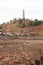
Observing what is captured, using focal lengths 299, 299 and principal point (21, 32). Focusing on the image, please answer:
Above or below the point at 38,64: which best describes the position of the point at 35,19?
below

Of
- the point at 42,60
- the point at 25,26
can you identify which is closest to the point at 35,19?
the point at 25,26

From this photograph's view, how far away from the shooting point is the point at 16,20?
65.6 m

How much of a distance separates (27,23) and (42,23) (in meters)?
3.81

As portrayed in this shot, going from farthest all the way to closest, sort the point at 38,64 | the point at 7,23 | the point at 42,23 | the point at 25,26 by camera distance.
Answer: the point at 7,23 < the point at 42,23 < the point at 25,26 < the point at 38,64

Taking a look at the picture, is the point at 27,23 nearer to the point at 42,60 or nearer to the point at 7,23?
the point at 7,23

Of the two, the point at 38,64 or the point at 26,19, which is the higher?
the point at 38,64

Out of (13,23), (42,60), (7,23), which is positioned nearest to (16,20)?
(13,23)

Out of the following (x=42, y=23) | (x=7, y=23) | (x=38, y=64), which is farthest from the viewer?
(x=7, y=23)

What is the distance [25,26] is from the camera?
2371 inches

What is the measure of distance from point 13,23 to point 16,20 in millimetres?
1277

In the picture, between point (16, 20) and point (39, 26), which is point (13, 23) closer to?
point (16, 20)

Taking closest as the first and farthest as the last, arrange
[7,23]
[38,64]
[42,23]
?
1. [38,64]
2. [42,23]
3. [7,23]

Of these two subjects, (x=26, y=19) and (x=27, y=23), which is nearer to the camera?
(x=27, y=23)

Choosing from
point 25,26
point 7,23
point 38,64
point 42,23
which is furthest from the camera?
point 7,23
